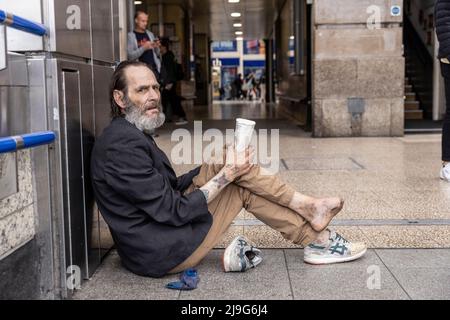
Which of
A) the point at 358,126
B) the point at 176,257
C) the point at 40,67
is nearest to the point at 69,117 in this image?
the point at 40,67

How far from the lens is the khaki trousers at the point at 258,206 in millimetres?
2988

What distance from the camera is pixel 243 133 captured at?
9.57 ft

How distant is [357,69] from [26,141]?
7878 millimetres

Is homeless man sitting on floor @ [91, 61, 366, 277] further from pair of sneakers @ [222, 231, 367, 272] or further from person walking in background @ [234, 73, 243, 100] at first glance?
person walking in background @ [234, 73, 243, 100]

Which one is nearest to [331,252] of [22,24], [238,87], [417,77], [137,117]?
[137,117]

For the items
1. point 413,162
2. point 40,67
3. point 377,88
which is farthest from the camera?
point 377,88

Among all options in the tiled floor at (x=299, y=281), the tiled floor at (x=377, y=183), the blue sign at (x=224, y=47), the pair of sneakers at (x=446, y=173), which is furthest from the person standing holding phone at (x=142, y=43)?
the blue sign at (x=224, y=47)

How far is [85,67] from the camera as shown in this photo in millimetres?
2949

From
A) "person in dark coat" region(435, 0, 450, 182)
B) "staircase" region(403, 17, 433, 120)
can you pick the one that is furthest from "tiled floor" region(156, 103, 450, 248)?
"staircase" region(403, 17, 433, 120)

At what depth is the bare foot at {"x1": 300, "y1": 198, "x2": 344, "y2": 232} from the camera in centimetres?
300

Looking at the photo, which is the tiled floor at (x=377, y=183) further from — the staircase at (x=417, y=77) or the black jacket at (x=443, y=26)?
the staircase at (x=417, y=77)
